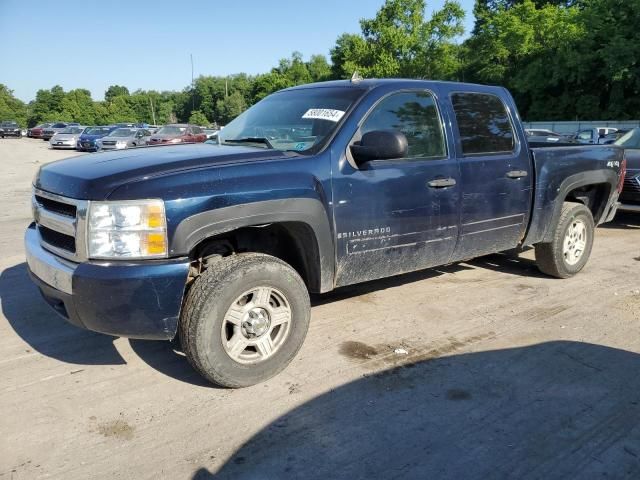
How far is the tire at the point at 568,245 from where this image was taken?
5344 millimetres

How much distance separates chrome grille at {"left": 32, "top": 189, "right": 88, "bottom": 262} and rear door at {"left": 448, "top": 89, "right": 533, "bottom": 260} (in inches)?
111

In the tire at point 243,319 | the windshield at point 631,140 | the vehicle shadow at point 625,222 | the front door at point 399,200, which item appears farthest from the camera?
the windshield at point 631,140

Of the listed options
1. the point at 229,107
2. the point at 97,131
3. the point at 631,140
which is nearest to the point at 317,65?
the point at 229,107

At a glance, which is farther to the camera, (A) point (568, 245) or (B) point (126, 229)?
(A) point (568, 245)

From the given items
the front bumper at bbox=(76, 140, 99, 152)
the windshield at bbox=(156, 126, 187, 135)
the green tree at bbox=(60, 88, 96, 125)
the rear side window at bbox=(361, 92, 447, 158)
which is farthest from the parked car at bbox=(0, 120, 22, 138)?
the rear side window at bbox=(361, 92, 447, 158)

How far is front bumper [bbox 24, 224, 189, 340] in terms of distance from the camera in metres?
2.83

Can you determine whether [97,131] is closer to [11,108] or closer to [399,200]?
[399,200]

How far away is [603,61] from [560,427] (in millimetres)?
40481

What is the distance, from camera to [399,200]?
3.85 m

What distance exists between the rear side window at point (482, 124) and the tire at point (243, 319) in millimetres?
2013

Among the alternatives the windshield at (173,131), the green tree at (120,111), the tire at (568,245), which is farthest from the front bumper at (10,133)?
the tire at (568,245)

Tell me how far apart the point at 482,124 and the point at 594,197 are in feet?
7.23

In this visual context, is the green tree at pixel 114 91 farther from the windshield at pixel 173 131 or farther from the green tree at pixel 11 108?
the windshield at pixel 173 131

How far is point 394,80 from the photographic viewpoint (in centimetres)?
424
